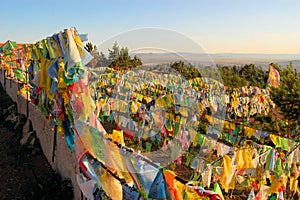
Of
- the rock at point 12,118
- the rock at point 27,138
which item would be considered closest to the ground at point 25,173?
the rock at point 27,138

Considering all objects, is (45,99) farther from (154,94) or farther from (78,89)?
(154,94)

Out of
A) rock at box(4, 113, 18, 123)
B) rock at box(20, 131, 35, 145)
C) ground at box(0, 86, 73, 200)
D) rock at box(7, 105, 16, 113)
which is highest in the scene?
rock at box(7, 105, 16, 113)


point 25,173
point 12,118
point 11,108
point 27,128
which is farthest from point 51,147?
point 11,108

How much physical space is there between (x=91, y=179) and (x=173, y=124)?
18.8 ft

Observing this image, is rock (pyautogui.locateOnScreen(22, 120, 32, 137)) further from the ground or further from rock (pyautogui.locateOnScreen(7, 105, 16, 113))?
rock (pyautogui.locateOnScreen(7, 105, 16, 113))

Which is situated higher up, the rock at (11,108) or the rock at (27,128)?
the rock at (11,108)

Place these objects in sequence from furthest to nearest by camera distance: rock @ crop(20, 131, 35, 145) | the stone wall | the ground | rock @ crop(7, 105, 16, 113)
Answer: rock @ crop(7, 105, 16, 113) < rock @ crop(20, 131, 35, 145) < the ground < the stone wall

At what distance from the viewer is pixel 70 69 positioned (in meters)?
4.82

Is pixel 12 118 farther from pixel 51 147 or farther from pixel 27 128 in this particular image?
pixel 51 147

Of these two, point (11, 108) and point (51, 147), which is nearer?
point (51, 147)

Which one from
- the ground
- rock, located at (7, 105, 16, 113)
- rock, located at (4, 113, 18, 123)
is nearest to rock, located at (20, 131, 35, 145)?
the ground

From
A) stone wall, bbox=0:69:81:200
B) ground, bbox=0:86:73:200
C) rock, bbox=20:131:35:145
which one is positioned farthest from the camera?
rock, bbox=20:131:35:145

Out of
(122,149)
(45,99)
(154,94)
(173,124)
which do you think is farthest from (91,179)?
(154,94)

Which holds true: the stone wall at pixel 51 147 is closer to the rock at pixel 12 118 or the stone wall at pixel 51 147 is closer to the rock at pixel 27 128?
the rock at pixel 27 128
